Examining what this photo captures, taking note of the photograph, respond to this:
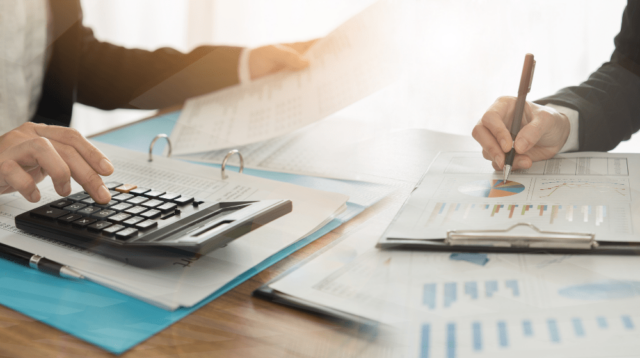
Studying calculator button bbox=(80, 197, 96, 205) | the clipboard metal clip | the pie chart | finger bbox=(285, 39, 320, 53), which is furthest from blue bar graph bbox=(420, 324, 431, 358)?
finger bbox=(285, 39, 320, 53)

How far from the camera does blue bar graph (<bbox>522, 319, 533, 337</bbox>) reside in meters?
0.23

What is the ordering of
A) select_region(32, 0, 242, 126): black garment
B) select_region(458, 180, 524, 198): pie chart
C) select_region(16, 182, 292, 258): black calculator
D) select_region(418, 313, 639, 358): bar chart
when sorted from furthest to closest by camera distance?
select_region(32, 0, 242, 126): black garment → select_region(458, 180, 524, 198): pie chart → select_region(16, 182, 292, 258): black calculator → select_region(418, 313, 639, 358): bar chart

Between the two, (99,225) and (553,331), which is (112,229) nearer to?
(99,225)

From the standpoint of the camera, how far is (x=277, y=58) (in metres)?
0.78

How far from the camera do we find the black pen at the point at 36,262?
0.33m

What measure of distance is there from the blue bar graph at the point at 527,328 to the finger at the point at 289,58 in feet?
1.75

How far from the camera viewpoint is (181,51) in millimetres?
899

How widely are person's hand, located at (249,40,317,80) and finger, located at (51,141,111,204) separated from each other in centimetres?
36

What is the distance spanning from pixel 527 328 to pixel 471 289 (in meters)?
0.05

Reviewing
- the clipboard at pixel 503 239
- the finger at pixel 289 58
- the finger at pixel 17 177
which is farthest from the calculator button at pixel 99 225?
the finger at pixel 289 58

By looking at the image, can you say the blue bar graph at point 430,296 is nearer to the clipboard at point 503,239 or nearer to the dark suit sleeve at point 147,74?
the clipboard at point 503,239

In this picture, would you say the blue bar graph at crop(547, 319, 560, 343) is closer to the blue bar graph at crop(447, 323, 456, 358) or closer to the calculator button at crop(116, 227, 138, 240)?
the blue bar graph at crop(447, 323, 456, 358)

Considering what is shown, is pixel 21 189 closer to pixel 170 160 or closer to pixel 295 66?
pixel 170 160

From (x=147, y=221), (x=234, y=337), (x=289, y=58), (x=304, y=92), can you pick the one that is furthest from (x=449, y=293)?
(x=289, y=58)
